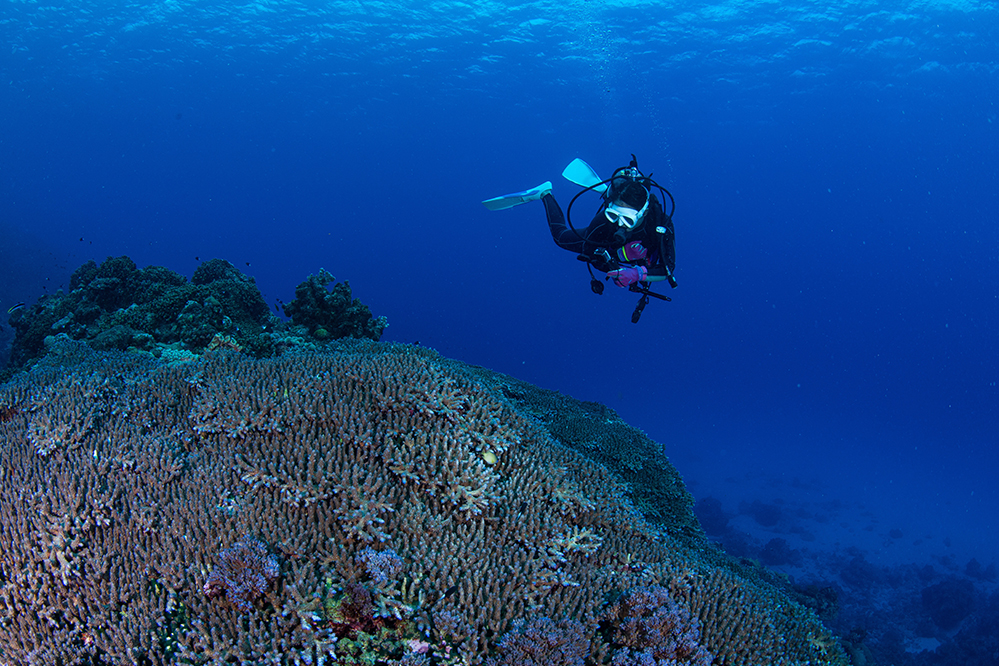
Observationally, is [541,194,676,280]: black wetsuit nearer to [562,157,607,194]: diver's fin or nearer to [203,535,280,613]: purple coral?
[562,157,607,194]: diver's fin

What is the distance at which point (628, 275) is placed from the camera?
7.13m

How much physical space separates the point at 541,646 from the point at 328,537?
5.47 feet

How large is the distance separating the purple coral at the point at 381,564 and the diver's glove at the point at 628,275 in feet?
17.6

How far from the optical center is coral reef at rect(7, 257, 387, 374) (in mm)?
8367

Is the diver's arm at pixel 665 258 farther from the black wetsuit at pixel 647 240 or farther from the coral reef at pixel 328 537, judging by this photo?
the coral reef at pixel 328 537

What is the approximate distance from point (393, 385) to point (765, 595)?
4328mm

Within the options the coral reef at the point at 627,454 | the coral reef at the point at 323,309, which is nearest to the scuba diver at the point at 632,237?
the coral reef at the point at 627,454

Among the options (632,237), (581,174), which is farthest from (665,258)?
(581,174)

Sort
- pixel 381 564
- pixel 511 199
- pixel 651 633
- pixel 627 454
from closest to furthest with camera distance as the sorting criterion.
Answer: pixel 381 564, pixel 651 633, pixel 627 454, pixel 511 199

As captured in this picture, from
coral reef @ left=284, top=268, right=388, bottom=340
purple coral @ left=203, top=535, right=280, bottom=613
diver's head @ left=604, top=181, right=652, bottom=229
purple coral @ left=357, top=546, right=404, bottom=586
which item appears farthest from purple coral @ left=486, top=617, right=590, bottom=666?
coral reef @ left=284, top=268, right=388, bottom=340

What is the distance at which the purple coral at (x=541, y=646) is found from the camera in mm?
2824

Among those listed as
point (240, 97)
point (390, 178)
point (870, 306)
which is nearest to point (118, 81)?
point (240, 97)

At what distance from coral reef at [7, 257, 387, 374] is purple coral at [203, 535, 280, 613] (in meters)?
5.40

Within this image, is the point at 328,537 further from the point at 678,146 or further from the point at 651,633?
the point at 678,146
